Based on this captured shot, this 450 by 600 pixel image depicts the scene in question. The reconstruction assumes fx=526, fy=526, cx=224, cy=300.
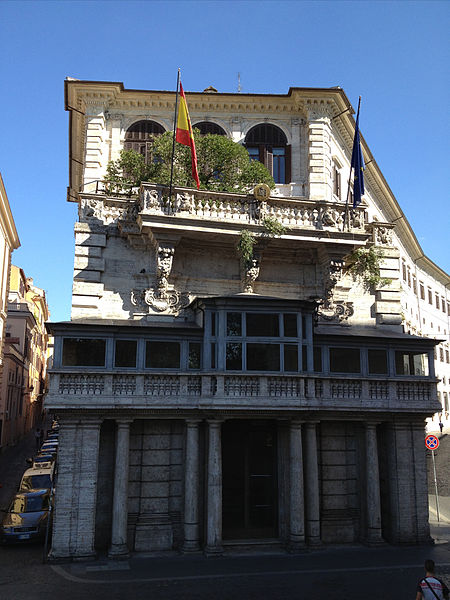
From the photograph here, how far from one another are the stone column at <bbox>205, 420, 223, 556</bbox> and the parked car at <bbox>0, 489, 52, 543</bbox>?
5.40 metres

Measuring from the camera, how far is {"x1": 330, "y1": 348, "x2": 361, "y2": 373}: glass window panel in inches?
773

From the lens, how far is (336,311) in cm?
2227

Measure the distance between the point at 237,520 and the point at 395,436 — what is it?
6.58 meters

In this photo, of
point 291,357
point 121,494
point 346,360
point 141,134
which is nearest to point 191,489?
point 121,494

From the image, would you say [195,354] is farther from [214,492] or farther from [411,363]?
[411,363]

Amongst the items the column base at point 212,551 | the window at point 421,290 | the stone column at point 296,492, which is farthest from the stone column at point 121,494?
the window at point 421,290

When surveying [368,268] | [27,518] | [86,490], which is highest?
[368,268]

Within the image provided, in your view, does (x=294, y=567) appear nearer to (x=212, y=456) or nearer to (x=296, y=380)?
(x=212, y=456)

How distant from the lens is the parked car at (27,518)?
18.9 meters

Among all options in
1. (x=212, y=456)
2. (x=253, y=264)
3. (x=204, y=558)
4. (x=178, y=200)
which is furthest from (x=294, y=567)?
(x=178, y=200)

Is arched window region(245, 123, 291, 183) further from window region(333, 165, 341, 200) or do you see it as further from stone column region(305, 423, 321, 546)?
stone column region(305, 423, 321, 546)

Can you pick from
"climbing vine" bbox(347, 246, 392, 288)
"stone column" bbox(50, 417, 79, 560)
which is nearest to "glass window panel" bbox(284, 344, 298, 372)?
"climbing vine" bbox(347, 246, 392, 288)

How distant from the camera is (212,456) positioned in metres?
17.8

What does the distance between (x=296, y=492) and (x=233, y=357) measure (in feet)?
16.7
